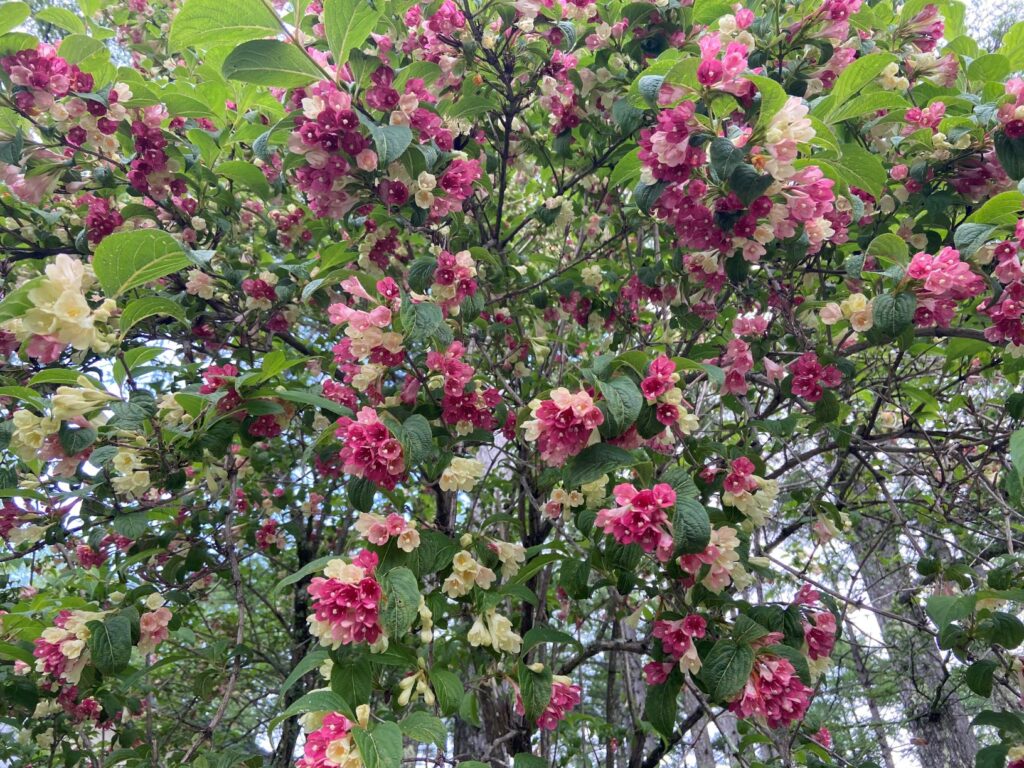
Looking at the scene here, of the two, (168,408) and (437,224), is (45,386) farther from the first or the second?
(437,224)

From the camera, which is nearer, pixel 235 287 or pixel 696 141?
pixel 696 141

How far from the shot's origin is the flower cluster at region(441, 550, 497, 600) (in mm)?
1654

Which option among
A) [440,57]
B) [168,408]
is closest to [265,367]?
[168,408]

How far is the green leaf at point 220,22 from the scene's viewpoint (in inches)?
64.0

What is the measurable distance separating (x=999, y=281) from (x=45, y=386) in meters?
3.27

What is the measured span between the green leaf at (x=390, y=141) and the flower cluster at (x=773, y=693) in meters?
1.50

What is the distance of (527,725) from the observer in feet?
6.91

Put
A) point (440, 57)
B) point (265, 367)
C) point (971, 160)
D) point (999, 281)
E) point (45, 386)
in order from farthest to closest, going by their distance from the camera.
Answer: point (45, 386), point (440, 57), point (971, 160), point (265, 367), point (999, 281)

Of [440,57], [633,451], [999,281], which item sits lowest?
[633,451]

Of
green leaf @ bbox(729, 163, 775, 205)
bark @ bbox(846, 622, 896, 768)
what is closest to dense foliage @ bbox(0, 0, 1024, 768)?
green leaf @ bbox(729, 163, 775, 205)

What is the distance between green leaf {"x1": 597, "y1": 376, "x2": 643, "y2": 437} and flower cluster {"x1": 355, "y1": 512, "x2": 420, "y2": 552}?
0.51 metres

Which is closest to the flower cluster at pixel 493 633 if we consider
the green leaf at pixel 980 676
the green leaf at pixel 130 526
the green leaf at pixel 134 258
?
the green leaf at pixel 130 526

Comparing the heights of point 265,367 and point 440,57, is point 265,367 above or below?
below

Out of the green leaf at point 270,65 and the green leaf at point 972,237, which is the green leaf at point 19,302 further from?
the green leaf at point 972,237
